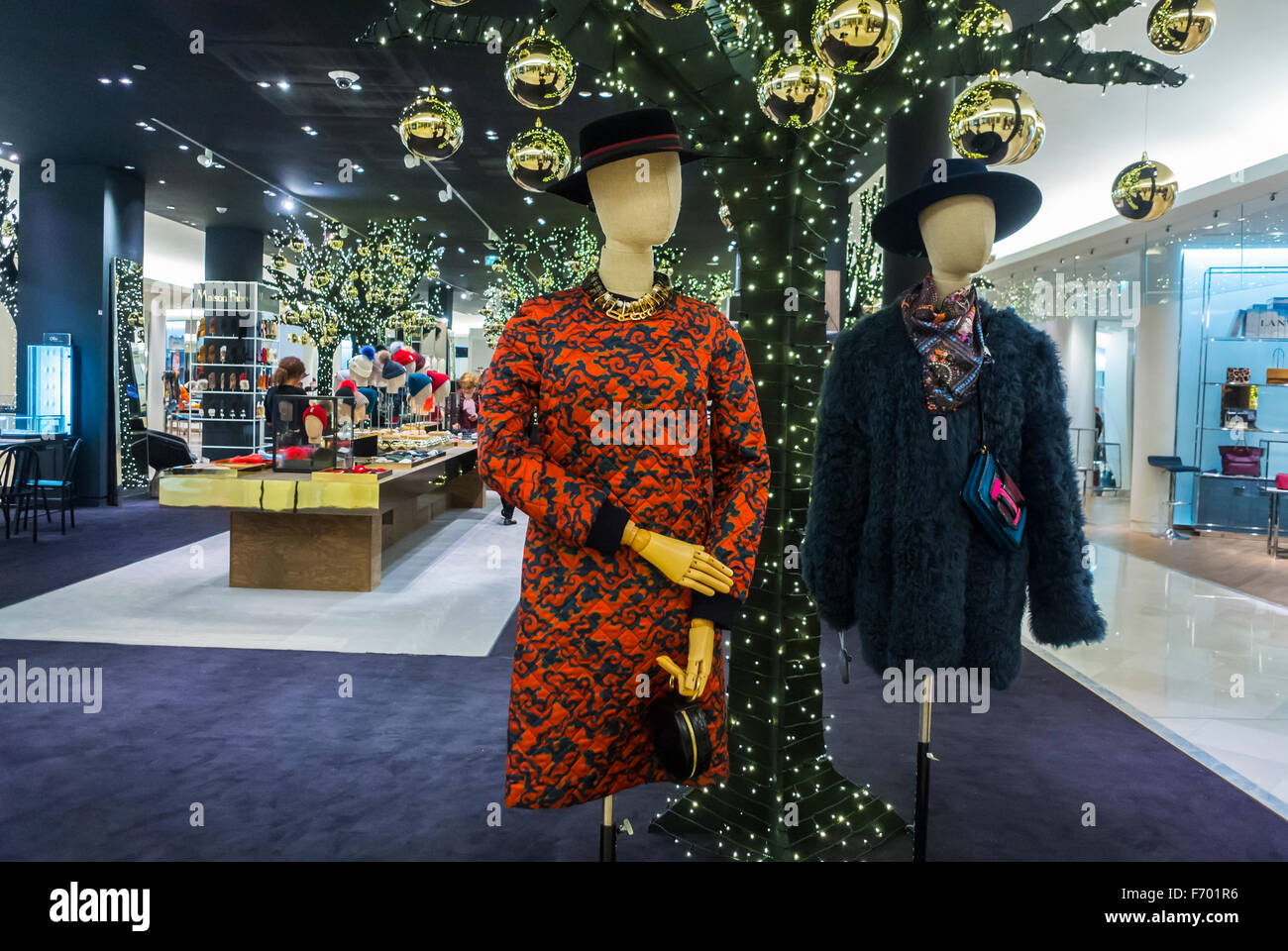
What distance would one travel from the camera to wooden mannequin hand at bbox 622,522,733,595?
146cm

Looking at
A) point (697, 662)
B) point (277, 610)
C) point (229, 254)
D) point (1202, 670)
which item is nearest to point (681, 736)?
point (697, 662)

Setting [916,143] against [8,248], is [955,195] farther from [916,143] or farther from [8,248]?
[8,248]

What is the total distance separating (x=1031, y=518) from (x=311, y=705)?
295cm

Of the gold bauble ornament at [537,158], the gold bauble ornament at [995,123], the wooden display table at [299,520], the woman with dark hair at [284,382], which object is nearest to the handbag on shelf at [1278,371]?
the gold bauble ornament at [995,123]

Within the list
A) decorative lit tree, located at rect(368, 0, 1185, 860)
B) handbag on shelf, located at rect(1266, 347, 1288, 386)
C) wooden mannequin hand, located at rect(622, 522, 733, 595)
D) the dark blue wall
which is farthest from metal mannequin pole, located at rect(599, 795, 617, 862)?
Result: handbag on shelf, located at rect(1266, 347, 1288, 386)

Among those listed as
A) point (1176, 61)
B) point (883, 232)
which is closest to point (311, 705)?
point (883, 232)

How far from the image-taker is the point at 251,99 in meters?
7.64

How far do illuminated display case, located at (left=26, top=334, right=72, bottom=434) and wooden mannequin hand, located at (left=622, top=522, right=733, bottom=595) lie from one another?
33.5 feet

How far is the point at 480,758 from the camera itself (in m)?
3.05

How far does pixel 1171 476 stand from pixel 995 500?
30.1 ft

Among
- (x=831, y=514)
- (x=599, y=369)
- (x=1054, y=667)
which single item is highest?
(x=599, y=369)

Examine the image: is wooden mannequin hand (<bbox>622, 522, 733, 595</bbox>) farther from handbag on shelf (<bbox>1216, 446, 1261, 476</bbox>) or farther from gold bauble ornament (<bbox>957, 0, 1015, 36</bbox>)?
handbag on shelf (<bbox>1216, 446, 1261, 476</bbox>)
